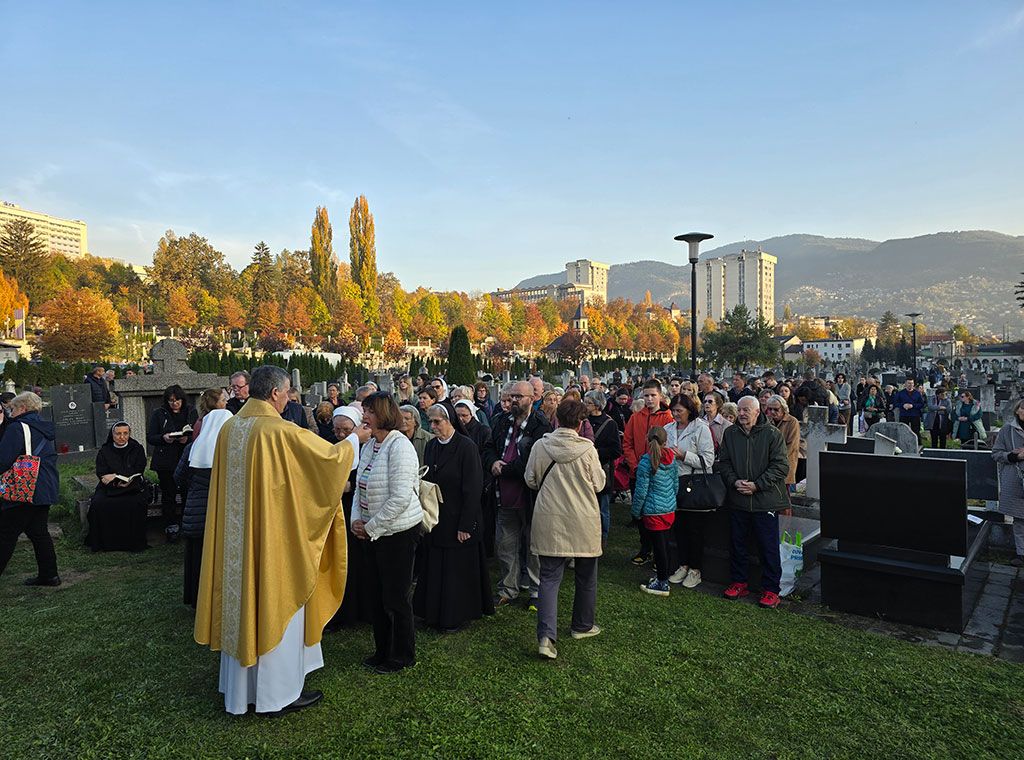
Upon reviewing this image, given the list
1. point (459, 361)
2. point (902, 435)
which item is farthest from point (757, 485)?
point (459, 361)

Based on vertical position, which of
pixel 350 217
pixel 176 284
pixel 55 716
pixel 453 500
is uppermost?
pixel 350 217

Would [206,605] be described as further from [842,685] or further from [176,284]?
[176,284]

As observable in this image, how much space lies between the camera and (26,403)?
629 cm

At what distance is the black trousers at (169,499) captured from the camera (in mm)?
8172

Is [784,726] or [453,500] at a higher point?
[453,500]

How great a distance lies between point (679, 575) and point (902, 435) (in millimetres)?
5411

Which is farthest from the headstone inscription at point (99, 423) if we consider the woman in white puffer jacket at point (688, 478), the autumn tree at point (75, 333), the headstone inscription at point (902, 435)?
the autumn tree at point (75, 333)

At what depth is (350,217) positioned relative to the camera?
94.0 m

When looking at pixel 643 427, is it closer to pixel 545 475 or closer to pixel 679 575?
pixel 679 575

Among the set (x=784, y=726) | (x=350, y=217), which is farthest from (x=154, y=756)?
(x=350, y=217)

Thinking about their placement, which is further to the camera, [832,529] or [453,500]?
[832,529]

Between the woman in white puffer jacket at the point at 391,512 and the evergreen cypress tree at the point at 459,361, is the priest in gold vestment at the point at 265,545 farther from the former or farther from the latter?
the evergreen cypress tree at the point at 459,361

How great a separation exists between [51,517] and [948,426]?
61.7 ft

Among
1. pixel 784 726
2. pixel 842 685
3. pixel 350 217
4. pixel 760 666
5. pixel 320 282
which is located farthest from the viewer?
pixel 350 217
